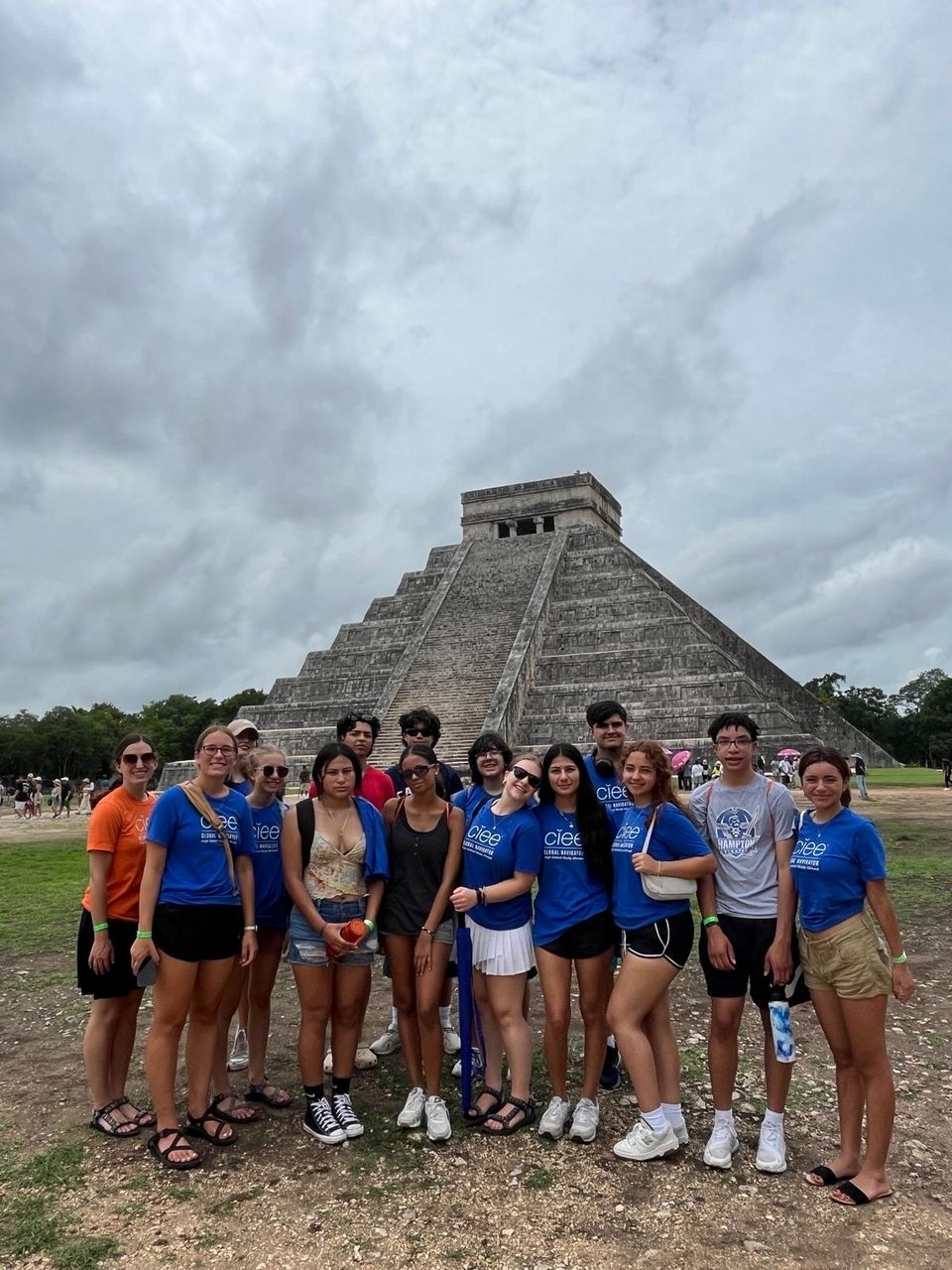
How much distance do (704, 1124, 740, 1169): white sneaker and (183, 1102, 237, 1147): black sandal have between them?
2118 millimetres

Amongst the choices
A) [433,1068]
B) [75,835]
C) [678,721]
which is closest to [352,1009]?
[433,1068]

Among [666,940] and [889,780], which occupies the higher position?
[666,940]

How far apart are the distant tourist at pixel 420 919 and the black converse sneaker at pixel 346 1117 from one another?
0.21 m

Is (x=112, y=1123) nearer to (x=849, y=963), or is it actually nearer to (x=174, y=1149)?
(x=174, y=1149)

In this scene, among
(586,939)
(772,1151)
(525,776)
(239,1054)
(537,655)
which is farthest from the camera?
(537,655)

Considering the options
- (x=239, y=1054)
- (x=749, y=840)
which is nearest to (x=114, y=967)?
(x=239, y=1054)

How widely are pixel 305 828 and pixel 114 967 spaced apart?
42.7 inches

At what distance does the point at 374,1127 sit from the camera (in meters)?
3.94

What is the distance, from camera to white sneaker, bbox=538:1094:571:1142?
3.77 meters

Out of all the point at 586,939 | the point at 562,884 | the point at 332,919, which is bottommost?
the point at 586,939

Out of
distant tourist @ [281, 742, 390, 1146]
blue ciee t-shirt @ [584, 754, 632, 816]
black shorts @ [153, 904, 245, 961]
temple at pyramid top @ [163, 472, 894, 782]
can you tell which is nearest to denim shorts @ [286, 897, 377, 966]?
distant tourist @ [281, 742, 390, 1146]

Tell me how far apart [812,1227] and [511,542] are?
30855 mm

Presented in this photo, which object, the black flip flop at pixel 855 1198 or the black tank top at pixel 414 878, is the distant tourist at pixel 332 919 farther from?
the black flip flop at pixel 855 1198

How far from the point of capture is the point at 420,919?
4.03 metres
